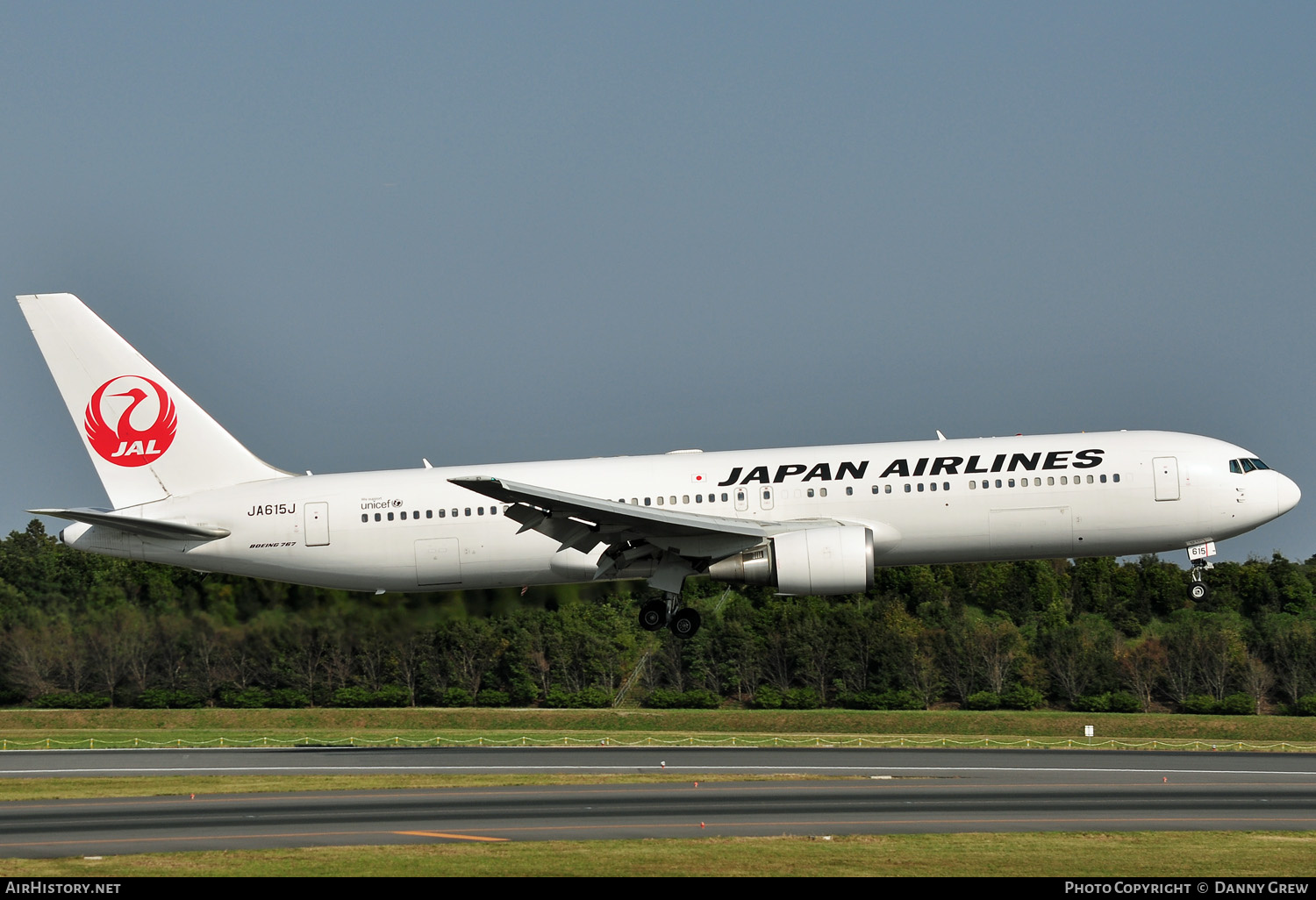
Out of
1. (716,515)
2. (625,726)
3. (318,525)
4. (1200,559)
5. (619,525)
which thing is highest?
(318,525)

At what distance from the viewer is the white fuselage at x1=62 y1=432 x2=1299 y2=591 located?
37375mm

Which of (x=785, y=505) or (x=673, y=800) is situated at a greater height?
(x=785, y=505)

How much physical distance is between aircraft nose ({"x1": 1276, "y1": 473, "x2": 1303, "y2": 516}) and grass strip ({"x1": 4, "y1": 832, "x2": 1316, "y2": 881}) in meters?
9.77

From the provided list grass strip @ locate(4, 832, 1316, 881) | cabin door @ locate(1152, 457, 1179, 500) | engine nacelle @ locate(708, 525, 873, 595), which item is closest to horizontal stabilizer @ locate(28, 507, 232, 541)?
grass strip @ locate(4, 832, 1316, 881)

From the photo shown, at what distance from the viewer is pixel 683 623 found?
38.4m

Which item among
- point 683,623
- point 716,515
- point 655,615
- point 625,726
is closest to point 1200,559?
point 716,515

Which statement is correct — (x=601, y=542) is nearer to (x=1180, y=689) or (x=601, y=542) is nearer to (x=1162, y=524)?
(x=1162, y=524)

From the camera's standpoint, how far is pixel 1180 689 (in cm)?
A: 7019

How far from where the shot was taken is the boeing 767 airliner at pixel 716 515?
3675 centimetres

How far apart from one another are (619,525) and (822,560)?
17.5 feet

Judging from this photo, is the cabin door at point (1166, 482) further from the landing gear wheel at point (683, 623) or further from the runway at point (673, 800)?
the landing gear wheel at point (683, 623)

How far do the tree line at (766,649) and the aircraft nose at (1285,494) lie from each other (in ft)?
73.3

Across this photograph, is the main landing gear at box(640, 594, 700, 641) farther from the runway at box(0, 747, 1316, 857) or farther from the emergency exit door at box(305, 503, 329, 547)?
the emergency exit door at box(305, 503, 329, 547)

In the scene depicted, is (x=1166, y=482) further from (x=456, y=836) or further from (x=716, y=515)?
(x=456, y=836)
